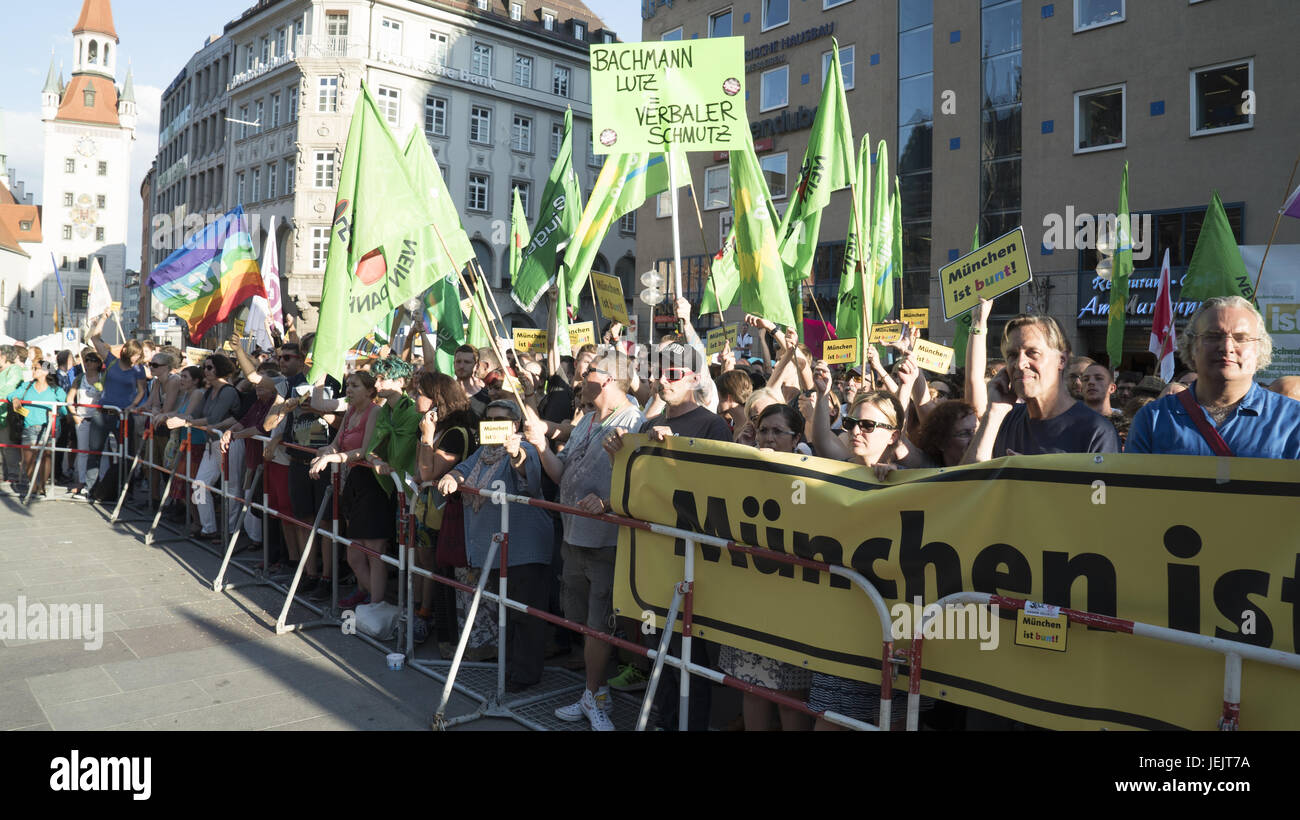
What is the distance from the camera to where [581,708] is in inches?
201

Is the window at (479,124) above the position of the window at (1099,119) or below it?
above

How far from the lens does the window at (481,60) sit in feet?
165

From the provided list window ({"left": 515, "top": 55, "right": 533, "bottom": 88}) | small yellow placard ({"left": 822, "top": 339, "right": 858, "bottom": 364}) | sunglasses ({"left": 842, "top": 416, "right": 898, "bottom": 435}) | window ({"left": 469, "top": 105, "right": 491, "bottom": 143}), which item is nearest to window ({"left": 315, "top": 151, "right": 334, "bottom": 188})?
window ({"left": 469, "top": 105, "right": 491, "bottom": 143})

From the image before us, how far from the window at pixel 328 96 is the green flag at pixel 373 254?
145 ft

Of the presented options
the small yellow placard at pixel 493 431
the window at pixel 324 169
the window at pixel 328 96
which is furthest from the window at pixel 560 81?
the small yellow placard at pixel 493 431

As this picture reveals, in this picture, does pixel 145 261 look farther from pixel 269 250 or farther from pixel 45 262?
pixel 269 250

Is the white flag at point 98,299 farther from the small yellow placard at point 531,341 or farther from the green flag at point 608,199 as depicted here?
the green flag at point 608,199

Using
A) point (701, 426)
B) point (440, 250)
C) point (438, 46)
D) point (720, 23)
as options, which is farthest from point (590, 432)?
→ point (438, 46)

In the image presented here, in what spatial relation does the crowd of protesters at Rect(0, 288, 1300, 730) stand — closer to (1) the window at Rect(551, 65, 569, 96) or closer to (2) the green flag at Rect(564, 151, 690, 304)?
(2) the green flag at Rect(564, 151, 690, 304)

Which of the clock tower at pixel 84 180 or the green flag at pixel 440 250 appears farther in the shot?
the clock tower at pixel 84 180

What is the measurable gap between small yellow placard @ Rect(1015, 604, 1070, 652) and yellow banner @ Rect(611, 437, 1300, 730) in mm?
66

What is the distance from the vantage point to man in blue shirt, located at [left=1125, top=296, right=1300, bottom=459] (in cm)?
318

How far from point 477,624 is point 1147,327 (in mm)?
20645

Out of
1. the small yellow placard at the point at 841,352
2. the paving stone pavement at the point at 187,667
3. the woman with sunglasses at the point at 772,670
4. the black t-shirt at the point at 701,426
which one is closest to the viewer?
the woman with sunglasses at the point at 772,670
